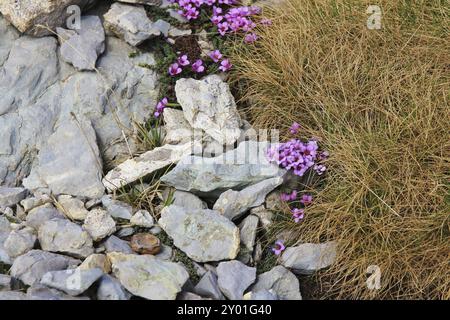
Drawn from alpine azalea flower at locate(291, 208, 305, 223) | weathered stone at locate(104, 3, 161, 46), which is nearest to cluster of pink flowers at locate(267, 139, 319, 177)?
alpine azalea flower at locate(291, 208, 305, 223)

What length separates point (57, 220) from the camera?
14.5 feet

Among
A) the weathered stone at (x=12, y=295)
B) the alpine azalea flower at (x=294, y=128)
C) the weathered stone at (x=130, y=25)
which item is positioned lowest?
the weathered stone at (x=12, y=295)

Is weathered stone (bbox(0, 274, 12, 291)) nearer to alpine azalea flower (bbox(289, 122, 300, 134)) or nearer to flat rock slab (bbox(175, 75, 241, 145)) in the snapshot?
flat rock slab (bbox(175, 75, 241, 145))

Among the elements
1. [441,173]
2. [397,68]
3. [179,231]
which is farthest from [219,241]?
[397,68]

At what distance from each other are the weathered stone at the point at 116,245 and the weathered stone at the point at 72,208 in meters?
0.29

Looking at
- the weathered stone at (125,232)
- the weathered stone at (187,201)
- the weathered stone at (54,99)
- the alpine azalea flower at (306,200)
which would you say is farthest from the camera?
the weathered stone at (54,99)

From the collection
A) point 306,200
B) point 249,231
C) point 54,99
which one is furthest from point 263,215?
point 54,99

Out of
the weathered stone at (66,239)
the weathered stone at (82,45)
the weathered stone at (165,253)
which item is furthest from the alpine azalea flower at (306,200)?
the weathered stone at (82,45)

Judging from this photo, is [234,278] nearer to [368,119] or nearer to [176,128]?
[176,128]

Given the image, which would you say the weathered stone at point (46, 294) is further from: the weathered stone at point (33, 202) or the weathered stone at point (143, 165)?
the weathered stone at point (143, 165)

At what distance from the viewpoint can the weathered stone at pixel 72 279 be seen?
149 inches

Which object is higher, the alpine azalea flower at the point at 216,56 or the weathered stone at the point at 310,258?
the alpine azalea flower at the point at 216,56

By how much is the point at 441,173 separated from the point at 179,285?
1.70 m

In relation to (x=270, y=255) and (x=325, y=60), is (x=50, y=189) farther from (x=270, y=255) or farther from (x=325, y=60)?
(x=325, y=60)
